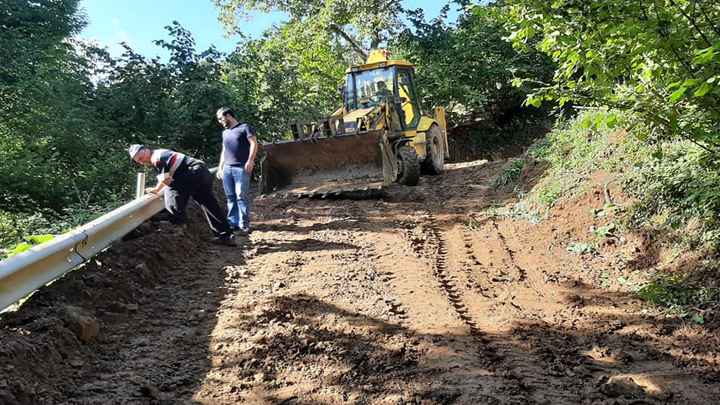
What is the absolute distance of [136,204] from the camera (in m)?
5.52

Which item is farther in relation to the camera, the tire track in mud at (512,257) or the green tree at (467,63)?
the green tree at (467,63)

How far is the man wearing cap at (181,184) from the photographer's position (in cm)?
594

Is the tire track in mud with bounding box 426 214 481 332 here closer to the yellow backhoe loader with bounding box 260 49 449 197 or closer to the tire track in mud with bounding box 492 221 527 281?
the tire track in mud with bounding box 492 221 527 281

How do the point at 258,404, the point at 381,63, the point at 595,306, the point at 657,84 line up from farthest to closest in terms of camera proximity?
the point at 381,63
the point at 595,306
the point at 657,84
the point at 258,404

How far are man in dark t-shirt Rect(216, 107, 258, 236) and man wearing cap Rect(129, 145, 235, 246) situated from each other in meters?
0.43

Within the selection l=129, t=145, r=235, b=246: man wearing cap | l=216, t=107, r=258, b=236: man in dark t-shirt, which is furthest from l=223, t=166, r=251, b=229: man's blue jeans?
l=129, t=145, r=235, b=246: man wearing cap

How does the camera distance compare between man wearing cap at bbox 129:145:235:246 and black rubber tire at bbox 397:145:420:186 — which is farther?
black rubber tire at bbox 397:145:420:186

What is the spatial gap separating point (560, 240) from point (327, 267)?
2.64 meters

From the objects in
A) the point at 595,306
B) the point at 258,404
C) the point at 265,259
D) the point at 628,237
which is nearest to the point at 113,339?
the point at 258,404

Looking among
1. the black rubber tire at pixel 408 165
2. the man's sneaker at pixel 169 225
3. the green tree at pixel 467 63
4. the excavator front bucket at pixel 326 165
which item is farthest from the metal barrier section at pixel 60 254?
the green tree at pixel 467 63

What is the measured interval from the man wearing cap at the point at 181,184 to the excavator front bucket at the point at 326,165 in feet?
8.97

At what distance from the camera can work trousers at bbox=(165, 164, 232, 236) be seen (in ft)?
19.8

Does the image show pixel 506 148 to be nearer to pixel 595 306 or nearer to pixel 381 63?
pixel 381 63

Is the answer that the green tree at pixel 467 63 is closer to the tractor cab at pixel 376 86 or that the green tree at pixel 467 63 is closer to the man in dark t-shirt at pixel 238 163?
the tractor cab at pixel 376 86
